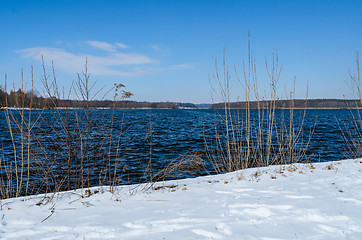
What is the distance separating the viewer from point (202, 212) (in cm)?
300

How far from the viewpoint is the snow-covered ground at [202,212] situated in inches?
97.2

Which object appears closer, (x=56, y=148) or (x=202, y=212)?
(x=202, y=212)

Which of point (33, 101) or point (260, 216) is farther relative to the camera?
point (33, 101)

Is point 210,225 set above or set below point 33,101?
below

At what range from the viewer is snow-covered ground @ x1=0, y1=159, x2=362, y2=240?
247 cm

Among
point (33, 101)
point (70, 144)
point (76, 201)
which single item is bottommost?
point (76, 201)

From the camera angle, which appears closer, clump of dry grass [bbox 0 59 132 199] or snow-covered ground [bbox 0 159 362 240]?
snow-covered ground [bbox 0 159 362 240]

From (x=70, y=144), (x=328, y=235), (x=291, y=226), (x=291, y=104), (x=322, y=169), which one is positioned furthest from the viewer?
(x=291, y=104)

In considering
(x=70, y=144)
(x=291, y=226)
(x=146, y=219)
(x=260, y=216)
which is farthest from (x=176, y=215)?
(x=70, y=144)

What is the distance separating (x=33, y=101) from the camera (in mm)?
3945

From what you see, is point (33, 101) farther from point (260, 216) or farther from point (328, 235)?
point (328, 235)

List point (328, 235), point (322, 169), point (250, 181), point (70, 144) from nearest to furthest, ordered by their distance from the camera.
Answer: point (328, 235) → point (70, 144) → point (250, 181) → point (322, 169)

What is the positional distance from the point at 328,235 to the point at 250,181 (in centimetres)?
217

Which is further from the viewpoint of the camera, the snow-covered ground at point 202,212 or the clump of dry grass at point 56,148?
the clump of dry grass at point 56,148
